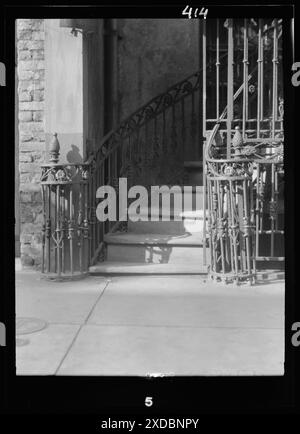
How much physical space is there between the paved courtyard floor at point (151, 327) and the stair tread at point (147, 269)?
75mm

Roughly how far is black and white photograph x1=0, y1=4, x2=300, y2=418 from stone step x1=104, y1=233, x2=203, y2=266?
0.05 ft

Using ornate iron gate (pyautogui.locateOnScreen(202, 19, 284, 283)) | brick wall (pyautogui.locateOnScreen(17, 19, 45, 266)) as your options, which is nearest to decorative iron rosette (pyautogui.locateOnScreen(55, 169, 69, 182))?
brick wall (pyautogui.locateOnScreen(17, 19, 45, 266))

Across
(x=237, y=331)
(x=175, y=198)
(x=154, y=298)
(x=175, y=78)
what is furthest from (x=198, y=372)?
(x=175, y=78)

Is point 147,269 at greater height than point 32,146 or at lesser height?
lesser

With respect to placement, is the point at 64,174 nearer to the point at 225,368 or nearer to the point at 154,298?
the point at 154,298

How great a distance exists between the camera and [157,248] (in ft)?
20.9

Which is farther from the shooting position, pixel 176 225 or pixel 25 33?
pixel 176 225

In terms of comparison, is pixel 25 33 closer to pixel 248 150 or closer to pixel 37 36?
pixel 37 36

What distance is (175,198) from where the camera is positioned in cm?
729

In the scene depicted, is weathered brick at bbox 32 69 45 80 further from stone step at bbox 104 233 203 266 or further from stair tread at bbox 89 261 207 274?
stair tread at bbox 89 261 207 274

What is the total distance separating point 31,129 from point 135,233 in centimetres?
165
